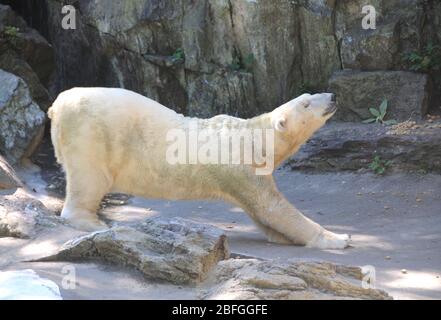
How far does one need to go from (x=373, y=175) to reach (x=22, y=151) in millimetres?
6122

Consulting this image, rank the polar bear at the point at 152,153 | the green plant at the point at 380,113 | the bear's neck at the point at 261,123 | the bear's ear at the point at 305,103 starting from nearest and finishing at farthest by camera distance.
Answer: the polar bear at the point at 152,153 < the bear's ear at the point at 305,103 < the bear's neck at the point at 261,123 < the green plant at the point at 380,113

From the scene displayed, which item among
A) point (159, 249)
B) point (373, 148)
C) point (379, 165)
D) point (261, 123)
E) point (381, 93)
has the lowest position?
point (159, 249)

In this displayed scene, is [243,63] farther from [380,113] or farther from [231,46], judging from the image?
[380,113]

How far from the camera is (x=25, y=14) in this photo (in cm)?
1706

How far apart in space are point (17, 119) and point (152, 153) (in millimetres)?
4674

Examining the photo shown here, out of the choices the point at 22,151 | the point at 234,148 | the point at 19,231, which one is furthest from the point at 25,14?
the point at 19,231

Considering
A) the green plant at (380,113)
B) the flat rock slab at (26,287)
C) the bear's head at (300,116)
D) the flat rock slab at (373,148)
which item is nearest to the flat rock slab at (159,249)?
the flat rock slab at (26,287)

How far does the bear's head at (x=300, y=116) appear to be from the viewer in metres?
8.64

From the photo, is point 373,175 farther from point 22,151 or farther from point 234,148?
point 22,151

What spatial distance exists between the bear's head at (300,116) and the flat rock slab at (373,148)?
3204mm

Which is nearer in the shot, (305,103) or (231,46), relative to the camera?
(305,103)

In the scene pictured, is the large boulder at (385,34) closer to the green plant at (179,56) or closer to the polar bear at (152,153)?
the green plant at (179,56)

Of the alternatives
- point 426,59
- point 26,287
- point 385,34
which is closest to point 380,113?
point 426,59

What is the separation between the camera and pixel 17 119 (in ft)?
41.2
